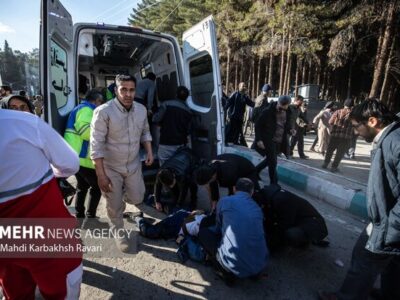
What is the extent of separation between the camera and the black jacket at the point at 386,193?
1.60 metres

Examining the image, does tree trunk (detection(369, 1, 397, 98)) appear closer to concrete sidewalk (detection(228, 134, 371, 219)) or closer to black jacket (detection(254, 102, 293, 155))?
concrete sidewalk (detection(228, 134, 371, 219))

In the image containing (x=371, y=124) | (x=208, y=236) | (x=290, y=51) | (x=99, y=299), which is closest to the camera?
(x=371, y=124)

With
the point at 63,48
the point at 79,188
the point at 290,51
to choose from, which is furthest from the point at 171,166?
the point at 290,51

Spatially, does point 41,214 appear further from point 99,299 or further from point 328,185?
point 328,185

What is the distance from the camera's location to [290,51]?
16203mm

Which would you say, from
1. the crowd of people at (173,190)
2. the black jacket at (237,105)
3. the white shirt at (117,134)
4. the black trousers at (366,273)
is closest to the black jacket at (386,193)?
the crowd of people at (173,190)

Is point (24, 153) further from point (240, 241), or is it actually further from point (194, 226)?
point (194, 226)

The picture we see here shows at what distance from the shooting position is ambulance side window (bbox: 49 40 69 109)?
9.87 ft

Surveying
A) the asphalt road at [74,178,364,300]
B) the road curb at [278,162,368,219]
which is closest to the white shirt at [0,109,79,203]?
the asphalt road at [74,178,364,300]

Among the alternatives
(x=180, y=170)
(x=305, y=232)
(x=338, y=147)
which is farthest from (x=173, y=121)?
(x=338, y=147)

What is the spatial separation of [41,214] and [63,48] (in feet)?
8.98

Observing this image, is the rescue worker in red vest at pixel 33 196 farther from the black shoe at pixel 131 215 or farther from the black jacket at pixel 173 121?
the black jacket at pixel 173 121

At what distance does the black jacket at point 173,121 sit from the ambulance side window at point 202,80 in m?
0.39

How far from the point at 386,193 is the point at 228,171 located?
1679mm
